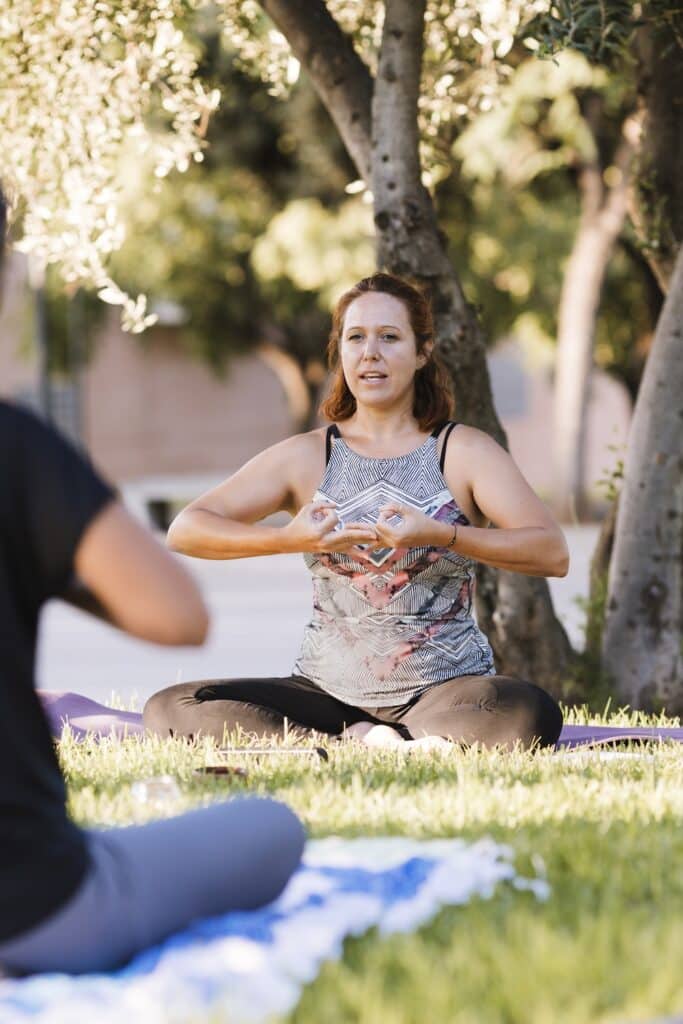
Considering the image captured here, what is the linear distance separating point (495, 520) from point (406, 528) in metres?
0.59

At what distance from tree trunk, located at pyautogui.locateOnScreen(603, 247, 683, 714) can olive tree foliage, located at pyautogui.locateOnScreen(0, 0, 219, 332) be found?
2.21 metres

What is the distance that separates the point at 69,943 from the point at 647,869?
133cm

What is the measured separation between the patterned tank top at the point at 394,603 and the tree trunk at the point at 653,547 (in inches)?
68.7

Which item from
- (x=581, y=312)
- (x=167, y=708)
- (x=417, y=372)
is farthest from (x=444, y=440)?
(x=581, y=312)

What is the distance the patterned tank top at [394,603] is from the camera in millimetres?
5586

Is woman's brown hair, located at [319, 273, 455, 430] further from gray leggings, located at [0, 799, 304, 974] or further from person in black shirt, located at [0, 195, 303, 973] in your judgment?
person in black shirt, located at [0, 195, 303, 973]

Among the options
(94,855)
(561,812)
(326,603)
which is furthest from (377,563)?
(94,855)

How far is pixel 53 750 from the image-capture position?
9.53 feet

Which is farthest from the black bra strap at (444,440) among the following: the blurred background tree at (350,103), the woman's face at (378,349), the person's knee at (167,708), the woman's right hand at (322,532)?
the blurred background tree at (350,103)

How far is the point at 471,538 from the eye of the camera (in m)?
5.30

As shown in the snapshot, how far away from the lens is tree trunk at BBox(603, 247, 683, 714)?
7.18 m

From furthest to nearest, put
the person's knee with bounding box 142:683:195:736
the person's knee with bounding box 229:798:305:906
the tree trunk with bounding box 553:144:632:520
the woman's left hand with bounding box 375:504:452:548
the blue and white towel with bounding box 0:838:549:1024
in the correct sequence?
the tree trunk with bounding box 553:144:632:520 → the person's knee with bounding box 142:683:195:736 → the woman's left hand with bounding box 375:504:452:548 → the person's knee with bounding box 229:798:305:906 → the blue and white towel with bounding box 0:838:549:1024

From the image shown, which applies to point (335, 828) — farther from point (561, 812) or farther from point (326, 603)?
point (326, 603)

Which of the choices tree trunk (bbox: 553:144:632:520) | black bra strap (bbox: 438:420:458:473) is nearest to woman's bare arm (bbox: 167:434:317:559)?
black bra strap (bbox: 438:420:458:473)
